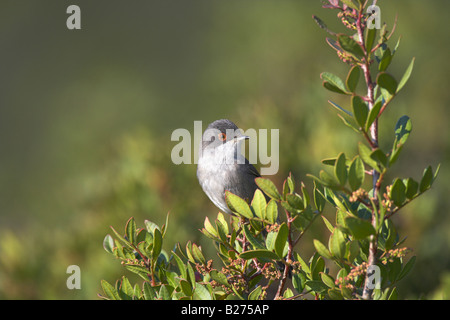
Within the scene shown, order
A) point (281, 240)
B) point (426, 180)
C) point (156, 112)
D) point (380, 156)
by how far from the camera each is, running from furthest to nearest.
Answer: point (156, 112) < point (281, 240) < point (426, 180) < point (380, 156)

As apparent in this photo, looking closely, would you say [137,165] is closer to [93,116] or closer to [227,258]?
[227,258]

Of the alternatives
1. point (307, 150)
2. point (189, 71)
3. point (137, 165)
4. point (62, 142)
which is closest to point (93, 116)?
point (62, 142)

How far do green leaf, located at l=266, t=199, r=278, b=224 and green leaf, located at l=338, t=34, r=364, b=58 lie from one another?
679 mm

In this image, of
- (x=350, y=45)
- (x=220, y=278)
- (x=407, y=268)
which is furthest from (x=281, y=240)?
(x=350, y=45)

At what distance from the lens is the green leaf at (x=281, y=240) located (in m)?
2.11

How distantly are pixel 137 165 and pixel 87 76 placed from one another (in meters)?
7.47

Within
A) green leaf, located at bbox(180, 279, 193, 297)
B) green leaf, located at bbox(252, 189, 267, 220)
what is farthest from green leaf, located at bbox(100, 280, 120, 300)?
green leaf, located at bbox(252, 189, 267, 220)

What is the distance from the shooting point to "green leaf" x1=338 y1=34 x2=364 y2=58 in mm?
1808

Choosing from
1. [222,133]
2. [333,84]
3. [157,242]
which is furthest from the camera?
[222,133]

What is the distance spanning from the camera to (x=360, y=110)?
188 centimetres

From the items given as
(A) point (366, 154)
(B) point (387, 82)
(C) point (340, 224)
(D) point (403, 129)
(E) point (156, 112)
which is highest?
(E) point (156, 112)

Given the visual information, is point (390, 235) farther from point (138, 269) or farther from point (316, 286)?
point (138, 269)

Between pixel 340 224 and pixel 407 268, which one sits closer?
pixel 340 224

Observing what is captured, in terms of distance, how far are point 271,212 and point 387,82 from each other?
0.71 m
